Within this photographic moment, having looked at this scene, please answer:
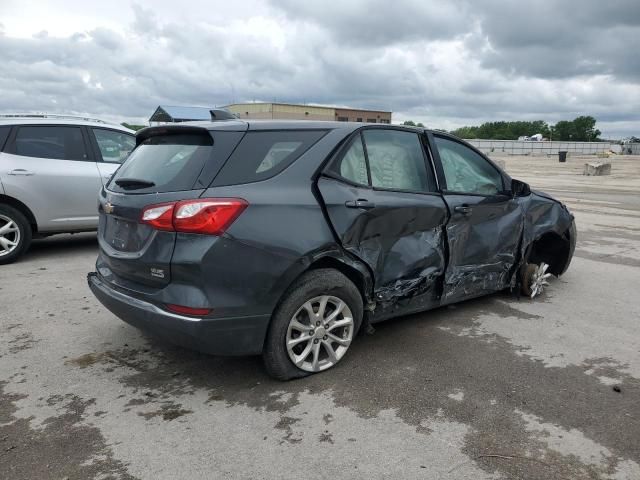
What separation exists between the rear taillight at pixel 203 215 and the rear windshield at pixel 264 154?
0.48 ft

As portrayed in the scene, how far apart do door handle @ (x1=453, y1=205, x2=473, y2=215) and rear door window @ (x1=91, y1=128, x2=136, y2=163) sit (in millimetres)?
4752

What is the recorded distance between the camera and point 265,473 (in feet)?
8.33

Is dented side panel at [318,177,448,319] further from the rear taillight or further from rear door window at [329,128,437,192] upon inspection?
the rear taillight

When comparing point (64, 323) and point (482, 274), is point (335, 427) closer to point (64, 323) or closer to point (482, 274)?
point (482, 274)

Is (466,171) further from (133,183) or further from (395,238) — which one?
(133,183)

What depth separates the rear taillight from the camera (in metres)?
3.03

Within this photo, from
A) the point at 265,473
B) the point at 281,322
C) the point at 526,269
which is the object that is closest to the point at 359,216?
the point at 281,322

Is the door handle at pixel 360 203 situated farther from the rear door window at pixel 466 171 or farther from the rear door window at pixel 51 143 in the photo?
the rear door window at pixel 51 143

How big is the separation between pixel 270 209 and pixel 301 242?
0.91 feet

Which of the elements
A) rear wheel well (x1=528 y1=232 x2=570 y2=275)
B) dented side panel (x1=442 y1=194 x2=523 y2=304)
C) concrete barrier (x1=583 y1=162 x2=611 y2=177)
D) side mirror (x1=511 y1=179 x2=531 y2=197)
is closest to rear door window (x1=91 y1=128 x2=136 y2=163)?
dented side panel (x1=442 y1=194 x2=523 y2=304)

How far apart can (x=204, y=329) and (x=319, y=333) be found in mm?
783

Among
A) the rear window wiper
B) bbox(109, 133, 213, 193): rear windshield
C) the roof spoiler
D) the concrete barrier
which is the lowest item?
the concrete barrier

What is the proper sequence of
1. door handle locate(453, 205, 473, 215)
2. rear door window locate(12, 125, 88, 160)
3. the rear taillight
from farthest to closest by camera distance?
1. rear door window locate(12, 125, 88, 160)
2. door handle locate(453, 205, 473, 215)
3. the rear taillight

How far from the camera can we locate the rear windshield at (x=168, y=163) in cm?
324
